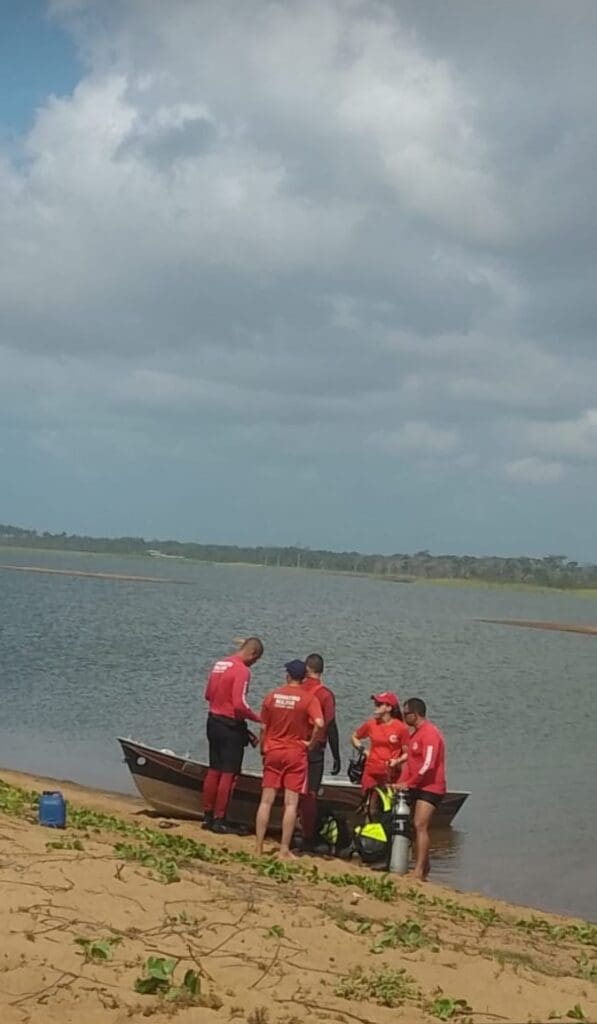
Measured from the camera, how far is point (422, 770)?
10398mm

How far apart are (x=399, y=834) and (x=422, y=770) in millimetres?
810

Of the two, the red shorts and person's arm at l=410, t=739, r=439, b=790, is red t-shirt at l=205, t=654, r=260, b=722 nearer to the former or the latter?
the red shorts

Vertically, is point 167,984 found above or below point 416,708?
below

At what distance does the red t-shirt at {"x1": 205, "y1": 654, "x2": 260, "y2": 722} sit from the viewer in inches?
429

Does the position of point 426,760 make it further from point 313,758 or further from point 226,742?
point 226,742

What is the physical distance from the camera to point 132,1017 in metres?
5.13

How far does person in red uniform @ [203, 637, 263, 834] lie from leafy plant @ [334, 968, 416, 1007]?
475 cm

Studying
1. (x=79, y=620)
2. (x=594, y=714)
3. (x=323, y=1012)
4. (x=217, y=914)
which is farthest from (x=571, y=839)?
(x=79, y=620)

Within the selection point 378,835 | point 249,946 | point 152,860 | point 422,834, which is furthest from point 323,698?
point 249,946

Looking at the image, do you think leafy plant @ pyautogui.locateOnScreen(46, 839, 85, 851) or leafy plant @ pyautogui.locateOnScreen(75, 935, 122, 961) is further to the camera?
leafy plant @ pyautogui.locateOnScreen(46, 839, 85, 851)

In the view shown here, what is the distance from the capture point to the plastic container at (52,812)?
9.59m

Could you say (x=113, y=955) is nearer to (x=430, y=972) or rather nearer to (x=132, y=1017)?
(x=132, y=1017)

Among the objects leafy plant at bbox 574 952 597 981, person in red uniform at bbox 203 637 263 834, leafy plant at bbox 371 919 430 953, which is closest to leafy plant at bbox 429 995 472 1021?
leafy plant at bbox 371 919 430 953

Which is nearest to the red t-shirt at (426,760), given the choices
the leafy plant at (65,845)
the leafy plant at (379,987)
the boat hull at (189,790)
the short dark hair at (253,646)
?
the boat hull at (189,790)
